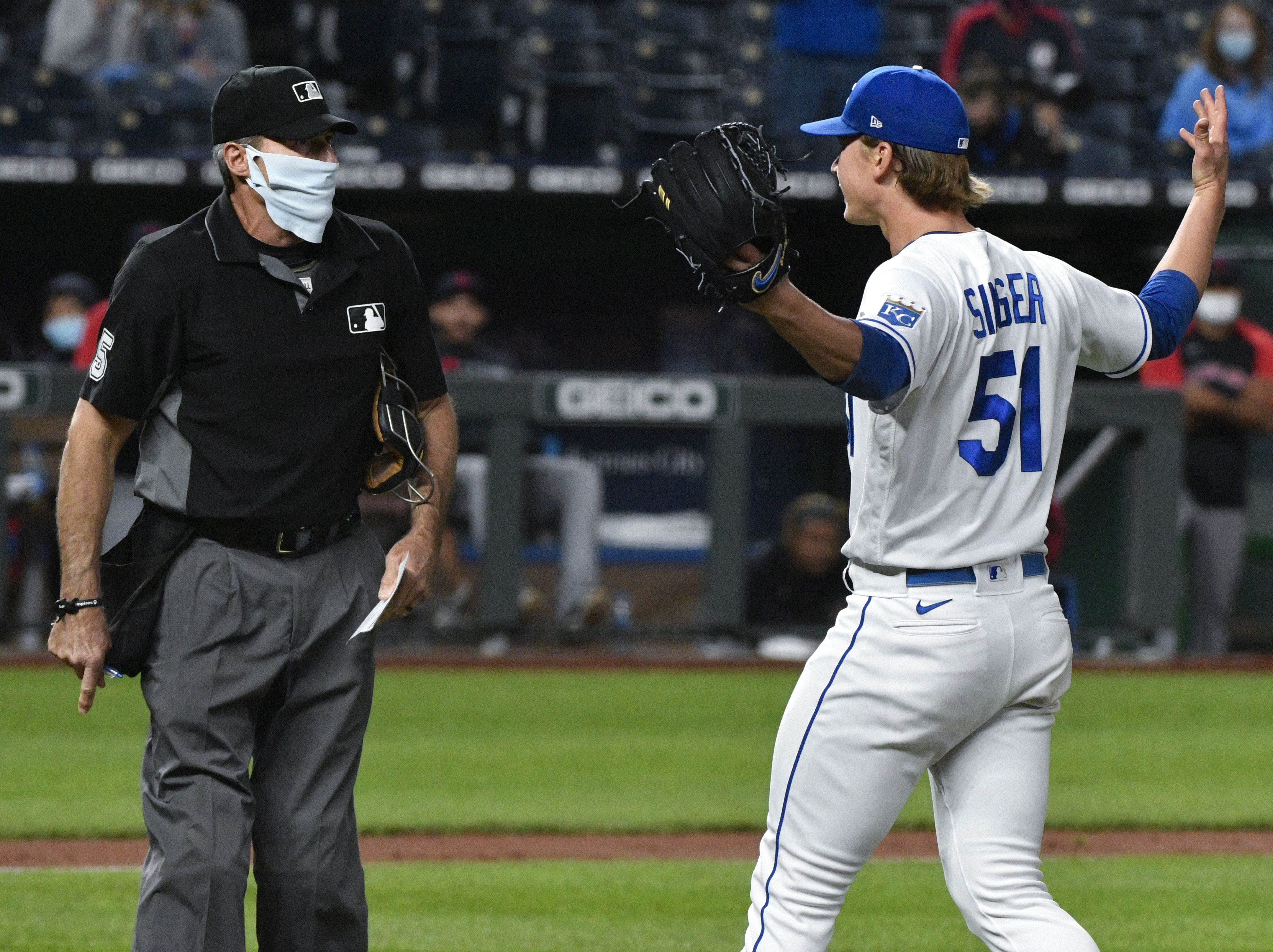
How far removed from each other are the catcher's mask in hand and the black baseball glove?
0.85 metres

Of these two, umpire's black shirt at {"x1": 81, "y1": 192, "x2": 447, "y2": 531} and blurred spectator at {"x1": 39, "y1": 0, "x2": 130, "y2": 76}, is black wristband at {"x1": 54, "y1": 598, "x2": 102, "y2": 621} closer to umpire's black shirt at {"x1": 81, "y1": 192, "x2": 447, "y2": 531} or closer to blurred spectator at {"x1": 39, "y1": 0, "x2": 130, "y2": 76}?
umpire's black shirt at {"x1": 81, "y1": 192, "x2": 447, "y2": 531}

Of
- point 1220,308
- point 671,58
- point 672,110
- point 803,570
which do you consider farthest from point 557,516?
point 671,58

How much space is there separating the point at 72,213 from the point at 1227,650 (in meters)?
8.22

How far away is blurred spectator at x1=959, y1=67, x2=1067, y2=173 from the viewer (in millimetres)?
11523

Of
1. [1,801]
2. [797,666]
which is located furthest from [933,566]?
[797,666]

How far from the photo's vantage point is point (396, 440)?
340 centimetres

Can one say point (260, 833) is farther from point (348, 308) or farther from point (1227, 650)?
point (1227, 650)

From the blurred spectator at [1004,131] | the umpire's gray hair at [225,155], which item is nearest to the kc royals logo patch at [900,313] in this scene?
the umpire's gray hair at [225,155]

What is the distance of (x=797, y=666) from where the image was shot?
31.7ft

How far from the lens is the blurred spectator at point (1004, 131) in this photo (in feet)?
37.8

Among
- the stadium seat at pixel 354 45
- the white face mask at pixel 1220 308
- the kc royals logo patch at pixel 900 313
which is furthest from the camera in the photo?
the stadium seat at pixel 354 45

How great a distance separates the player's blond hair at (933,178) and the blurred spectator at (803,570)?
6.58 meters

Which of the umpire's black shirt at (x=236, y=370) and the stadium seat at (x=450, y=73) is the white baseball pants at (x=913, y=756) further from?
the stadium seat at (x=450, y=73)

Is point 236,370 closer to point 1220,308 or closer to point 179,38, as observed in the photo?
point 1220,308
